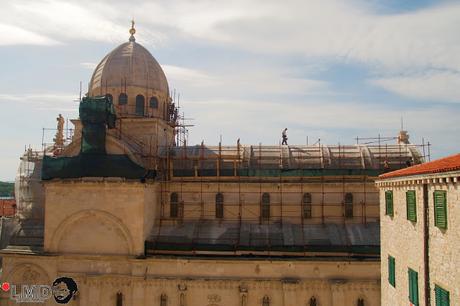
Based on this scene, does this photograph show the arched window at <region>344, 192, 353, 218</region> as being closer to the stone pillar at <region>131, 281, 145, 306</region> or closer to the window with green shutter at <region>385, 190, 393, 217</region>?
the window with green shutter at <region>385, 190, 393, 217</region>

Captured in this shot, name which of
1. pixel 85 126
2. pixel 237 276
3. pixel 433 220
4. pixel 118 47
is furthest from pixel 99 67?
pixel 433 220

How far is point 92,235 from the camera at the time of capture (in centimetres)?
2911

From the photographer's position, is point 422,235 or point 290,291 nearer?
point 422,235

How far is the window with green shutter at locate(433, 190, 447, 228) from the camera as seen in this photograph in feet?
44.6

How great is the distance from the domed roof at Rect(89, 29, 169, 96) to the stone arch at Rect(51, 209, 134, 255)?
11.6 metres

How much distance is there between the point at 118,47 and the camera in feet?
124

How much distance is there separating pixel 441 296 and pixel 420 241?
7.29 ft

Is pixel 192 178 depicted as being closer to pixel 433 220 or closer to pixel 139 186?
pixel 139 186

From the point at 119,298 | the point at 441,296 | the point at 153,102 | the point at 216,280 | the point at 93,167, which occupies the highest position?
the point at 153,102

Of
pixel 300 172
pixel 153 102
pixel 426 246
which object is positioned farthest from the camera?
pixel 153 102

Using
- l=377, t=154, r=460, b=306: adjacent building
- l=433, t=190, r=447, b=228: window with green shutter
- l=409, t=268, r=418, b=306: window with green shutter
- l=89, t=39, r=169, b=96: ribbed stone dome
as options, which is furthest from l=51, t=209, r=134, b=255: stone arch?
l=433, t=190, r=447, b=228: window with green shutter

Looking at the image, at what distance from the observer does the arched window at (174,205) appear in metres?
31.6

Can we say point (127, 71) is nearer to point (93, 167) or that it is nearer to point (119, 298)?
point (93, 167)

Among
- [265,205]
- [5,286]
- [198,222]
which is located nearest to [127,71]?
[198,222]
